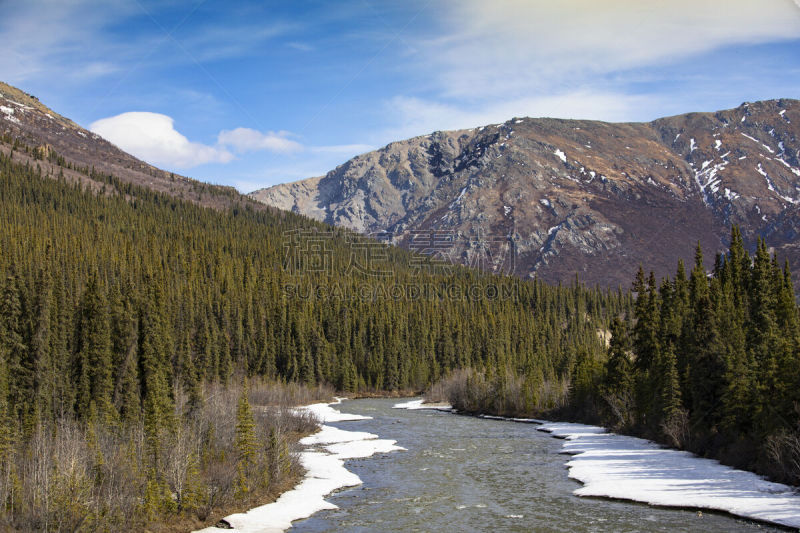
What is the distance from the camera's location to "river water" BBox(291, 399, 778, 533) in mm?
34406

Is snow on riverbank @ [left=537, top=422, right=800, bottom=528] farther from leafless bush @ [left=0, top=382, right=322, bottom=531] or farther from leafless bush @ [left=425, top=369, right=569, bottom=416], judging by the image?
leafless bush @ [left=425, top=369, right=569, bottom=416]

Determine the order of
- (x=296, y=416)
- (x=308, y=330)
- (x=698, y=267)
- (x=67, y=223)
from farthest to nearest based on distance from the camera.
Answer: (x=67, y=223)
(x=308, y=330)
(x=698, y=267)
(x=296, y=416)

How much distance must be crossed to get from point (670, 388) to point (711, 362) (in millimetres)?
5689

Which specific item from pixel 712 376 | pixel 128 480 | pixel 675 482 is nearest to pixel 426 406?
pixel 712 376

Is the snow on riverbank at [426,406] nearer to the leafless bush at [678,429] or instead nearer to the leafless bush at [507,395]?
the leafless bush at [507,395]

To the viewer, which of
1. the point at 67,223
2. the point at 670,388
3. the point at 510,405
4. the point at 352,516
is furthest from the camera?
the point at 67,223

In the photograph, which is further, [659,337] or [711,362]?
[659,337]

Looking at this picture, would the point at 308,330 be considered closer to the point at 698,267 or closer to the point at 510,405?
the point at 510,405

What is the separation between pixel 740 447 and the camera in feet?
161

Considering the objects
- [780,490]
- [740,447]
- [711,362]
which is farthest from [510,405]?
[780,490]

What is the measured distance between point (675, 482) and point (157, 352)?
5762 cm

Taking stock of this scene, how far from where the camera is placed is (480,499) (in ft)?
134

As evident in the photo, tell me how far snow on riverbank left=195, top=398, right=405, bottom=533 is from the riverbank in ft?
54.4

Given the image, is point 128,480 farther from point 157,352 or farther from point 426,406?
point 426,406
